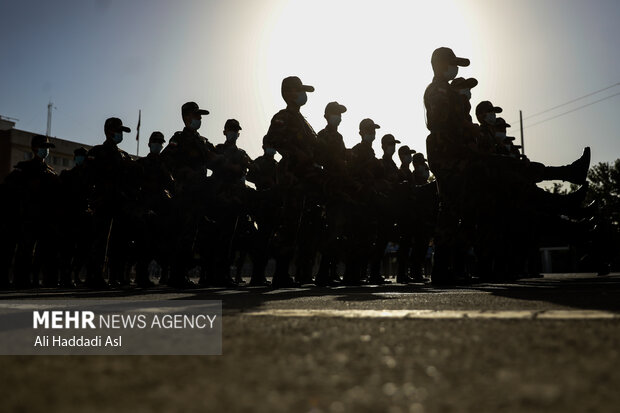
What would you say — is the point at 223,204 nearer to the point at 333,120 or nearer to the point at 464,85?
the point at 333,120

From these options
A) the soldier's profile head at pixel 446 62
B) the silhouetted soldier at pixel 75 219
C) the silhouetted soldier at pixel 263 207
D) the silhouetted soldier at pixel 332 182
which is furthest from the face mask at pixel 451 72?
the silhouetted soldier at pixel 75 219

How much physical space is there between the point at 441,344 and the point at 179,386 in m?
0.96

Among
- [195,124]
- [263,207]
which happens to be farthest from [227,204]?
[195,124]

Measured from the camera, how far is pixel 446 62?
26.2 feet

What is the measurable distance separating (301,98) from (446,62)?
6.40 ft

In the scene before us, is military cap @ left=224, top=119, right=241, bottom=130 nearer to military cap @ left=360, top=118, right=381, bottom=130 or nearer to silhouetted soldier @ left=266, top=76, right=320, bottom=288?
military cap @ left=360, top=118, right=381, bottom=130

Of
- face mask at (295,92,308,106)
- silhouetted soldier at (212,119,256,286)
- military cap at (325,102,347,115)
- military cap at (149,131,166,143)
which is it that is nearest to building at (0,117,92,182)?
military cap at (149,131,166,143)

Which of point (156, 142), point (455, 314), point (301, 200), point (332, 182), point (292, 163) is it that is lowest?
point (455, 314)

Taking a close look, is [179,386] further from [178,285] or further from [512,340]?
[178,285]

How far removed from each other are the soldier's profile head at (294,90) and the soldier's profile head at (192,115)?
170 cm

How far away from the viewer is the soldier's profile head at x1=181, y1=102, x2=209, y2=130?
31.6 ft

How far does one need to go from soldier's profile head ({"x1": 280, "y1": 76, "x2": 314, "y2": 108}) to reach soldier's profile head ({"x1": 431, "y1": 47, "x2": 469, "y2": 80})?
1.68 m

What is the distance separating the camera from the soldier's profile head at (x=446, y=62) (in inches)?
313

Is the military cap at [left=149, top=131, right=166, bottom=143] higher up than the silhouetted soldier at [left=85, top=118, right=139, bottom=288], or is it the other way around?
the military cap at [left=149, top=131, right=166, bottom=143]
